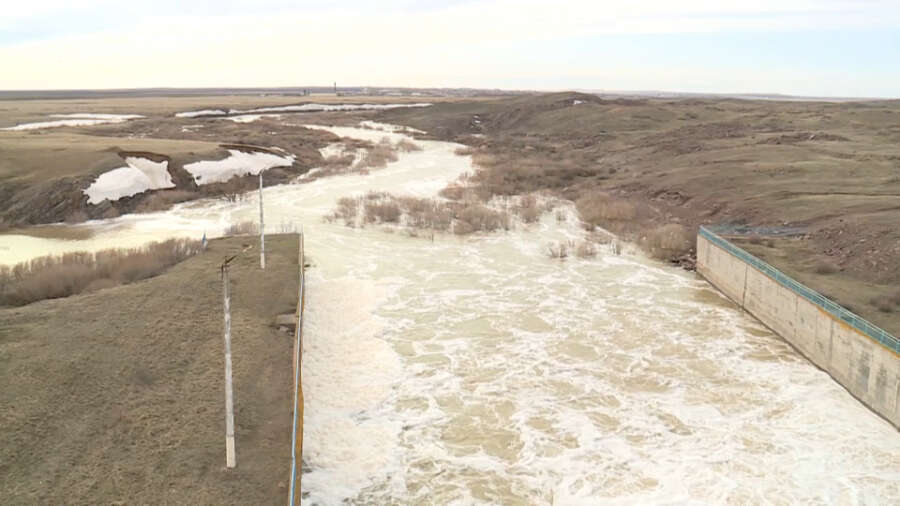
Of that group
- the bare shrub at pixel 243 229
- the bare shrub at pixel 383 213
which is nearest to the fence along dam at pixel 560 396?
the bare shrub at pixel 243 229

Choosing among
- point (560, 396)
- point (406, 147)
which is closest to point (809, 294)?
point (560, 396)

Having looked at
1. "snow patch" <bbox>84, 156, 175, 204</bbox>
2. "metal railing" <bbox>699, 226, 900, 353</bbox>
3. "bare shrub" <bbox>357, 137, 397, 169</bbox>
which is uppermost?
"bare shrub" <bbox>357, 137, 397, 169</bbox>

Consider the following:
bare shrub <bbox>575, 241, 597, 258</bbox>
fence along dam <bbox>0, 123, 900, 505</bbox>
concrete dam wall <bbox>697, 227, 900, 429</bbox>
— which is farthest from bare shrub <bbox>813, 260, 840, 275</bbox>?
bare shrub <bbox>575, 241, 597, 258</bbox>

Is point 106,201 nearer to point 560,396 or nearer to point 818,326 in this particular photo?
point 560,396

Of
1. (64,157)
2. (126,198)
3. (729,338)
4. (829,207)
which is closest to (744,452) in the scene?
(729,338)

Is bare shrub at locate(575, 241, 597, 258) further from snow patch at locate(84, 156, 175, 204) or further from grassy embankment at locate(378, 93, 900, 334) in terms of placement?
snow patch at locate(84, 156, 175, 204)

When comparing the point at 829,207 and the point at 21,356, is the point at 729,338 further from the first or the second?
the point at 21,356

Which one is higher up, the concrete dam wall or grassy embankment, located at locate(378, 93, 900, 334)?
grassy embankment, located at locate(378, 93, 900, 334)
